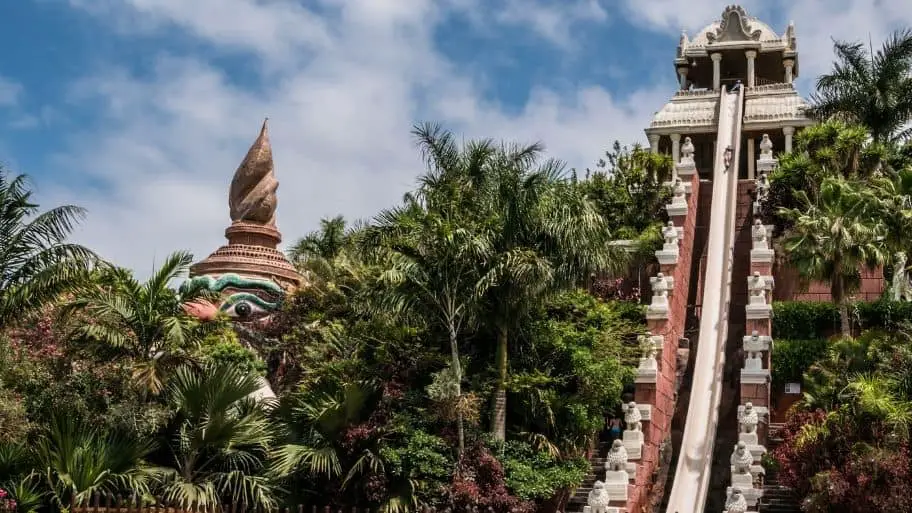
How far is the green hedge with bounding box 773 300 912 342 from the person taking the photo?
20.7m

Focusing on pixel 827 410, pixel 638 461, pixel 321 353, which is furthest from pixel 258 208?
pixel 827 410

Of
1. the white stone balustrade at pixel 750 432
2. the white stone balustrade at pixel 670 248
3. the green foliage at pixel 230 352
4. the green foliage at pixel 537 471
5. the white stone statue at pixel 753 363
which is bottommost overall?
the green foliage at pixel 537 471

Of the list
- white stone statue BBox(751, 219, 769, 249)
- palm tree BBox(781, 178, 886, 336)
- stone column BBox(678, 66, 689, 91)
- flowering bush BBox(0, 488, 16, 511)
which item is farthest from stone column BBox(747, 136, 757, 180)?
flowering bush BBox(0, 488, 16, 511)

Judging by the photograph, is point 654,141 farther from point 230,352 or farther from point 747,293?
→ point 230,352

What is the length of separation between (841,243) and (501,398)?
6897mm

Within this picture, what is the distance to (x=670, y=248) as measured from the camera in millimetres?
21953

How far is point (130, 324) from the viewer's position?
1576 centimetres

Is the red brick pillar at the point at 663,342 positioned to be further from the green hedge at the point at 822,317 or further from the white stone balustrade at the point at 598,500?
the green hedge at the point at 822,317

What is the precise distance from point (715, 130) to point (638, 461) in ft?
77.4

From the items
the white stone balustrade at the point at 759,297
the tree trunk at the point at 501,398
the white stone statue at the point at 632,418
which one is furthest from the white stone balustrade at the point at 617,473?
the white stone balustrade at the point at 759,297

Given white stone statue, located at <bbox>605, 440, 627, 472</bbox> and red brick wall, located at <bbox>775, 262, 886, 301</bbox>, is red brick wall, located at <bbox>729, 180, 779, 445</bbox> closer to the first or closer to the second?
red brick wall, located at <bbox>775, 262, 886, 301</bbox>

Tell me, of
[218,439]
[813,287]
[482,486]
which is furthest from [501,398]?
Result: [813,287]

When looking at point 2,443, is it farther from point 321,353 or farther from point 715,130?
point 715,130

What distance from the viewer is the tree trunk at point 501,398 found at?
16406mm
